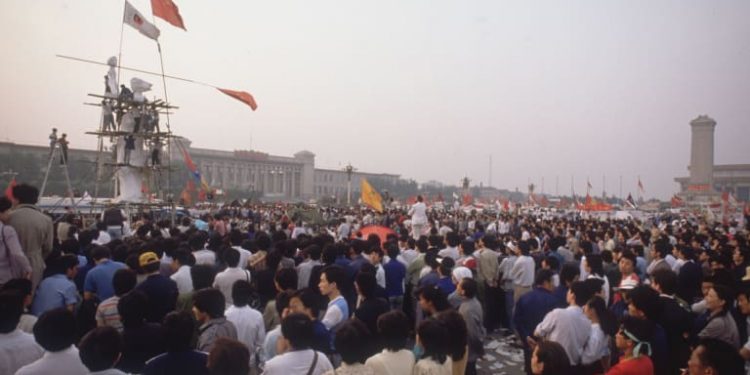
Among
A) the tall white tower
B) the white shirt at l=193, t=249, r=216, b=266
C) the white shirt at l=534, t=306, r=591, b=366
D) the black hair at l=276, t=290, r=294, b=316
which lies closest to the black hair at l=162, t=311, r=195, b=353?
the black hair at l=276, t=290, r=294, b=316

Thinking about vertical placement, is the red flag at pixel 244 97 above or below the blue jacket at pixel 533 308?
above

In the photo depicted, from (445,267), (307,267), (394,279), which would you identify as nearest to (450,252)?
(394,279)

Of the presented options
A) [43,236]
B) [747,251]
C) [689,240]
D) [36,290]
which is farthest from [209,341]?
[689,240]

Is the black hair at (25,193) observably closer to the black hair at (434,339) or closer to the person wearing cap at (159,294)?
the person wearing cap at (159,294)

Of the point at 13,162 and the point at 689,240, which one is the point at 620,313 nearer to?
the point at 689,240

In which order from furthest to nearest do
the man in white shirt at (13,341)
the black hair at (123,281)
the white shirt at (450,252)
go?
the white shirt at (450,252) → the black hair at (123,281) → the man in white shirt at (13,341)

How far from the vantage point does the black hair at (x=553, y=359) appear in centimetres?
332

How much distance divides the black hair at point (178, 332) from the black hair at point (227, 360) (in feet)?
1.40

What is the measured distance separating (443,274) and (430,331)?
3028 mm

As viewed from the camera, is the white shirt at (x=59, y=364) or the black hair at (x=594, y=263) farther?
the black hair at (x=594, y=263)

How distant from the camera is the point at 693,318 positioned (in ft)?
17.0

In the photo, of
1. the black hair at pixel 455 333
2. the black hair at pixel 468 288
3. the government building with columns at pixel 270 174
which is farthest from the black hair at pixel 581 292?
the government building with columns at pixel 270 174

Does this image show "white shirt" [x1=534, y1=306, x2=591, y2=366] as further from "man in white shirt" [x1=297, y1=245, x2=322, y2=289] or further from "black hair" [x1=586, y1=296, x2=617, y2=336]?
"man in white shirt" [x1=297, y1=245, x2=322, y2=289]

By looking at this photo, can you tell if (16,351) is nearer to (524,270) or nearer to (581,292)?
(581,292)
